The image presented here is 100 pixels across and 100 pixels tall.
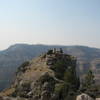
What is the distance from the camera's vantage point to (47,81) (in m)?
88.9

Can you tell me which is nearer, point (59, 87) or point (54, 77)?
point (59, 87)

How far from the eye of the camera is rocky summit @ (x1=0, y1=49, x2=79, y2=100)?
81119mm

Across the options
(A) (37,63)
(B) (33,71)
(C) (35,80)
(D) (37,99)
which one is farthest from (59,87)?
(A) (37,63)

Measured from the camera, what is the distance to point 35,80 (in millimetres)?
94875

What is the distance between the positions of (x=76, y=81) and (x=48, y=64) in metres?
16.0

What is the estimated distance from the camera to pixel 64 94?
80.3 metres

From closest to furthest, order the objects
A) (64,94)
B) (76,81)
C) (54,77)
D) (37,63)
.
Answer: (64,94) → (54,77) → (76,81) → (37,63)

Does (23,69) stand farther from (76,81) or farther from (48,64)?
(76,81)

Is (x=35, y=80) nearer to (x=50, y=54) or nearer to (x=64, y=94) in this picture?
(x=64, y=94)

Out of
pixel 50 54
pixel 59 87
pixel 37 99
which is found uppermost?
pixel 50 54

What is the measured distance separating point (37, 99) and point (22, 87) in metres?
13.6

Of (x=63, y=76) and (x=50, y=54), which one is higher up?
(x=50, y=54)

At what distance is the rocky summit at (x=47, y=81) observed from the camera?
81119 millimetres

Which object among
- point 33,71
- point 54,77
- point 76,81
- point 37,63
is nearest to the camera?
point 54,77
